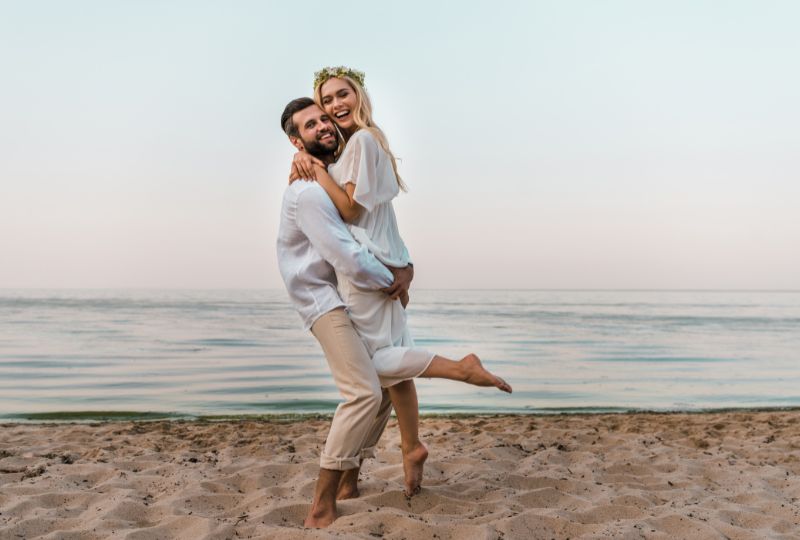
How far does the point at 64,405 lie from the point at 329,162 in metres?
6.58

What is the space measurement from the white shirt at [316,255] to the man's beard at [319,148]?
0.20m

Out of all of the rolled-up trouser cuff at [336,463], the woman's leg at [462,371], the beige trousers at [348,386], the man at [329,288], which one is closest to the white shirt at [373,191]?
the man at [329,288]

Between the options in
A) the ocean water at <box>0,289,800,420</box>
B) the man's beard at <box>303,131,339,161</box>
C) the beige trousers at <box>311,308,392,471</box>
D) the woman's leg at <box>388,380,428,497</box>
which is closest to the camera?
the beige trousers at <box>311,308,392,471</box>

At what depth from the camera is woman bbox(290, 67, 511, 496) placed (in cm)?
349

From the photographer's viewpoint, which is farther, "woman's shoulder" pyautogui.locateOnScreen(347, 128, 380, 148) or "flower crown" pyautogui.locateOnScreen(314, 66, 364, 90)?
"flower crown" pyautogui.locateOnScreen(314, 66, 364, 90)

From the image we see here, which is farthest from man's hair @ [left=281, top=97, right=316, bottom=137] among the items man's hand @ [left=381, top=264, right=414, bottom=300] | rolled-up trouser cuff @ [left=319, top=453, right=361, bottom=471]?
rolled-up trouser cuff @ [left=319, top=453, right=361, bottom=471]

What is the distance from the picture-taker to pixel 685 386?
11.1 meters

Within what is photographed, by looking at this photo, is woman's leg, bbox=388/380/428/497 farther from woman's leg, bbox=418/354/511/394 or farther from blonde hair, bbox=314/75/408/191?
blonde hair, bbox=314/75/408/191

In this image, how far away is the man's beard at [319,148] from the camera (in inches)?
145

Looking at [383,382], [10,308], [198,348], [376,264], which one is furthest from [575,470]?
[10,308]

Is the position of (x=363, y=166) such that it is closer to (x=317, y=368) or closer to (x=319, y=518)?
(x=319, y=518)

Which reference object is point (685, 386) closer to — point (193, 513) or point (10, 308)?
point (193, 513)

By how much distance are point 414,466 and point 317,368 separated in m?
8.92

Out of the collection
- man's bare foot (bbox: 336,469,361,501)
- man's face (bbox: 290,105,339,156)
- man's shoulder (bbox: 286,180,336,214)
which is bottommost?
man's bare foot (bbox: 336,469,361,501)
